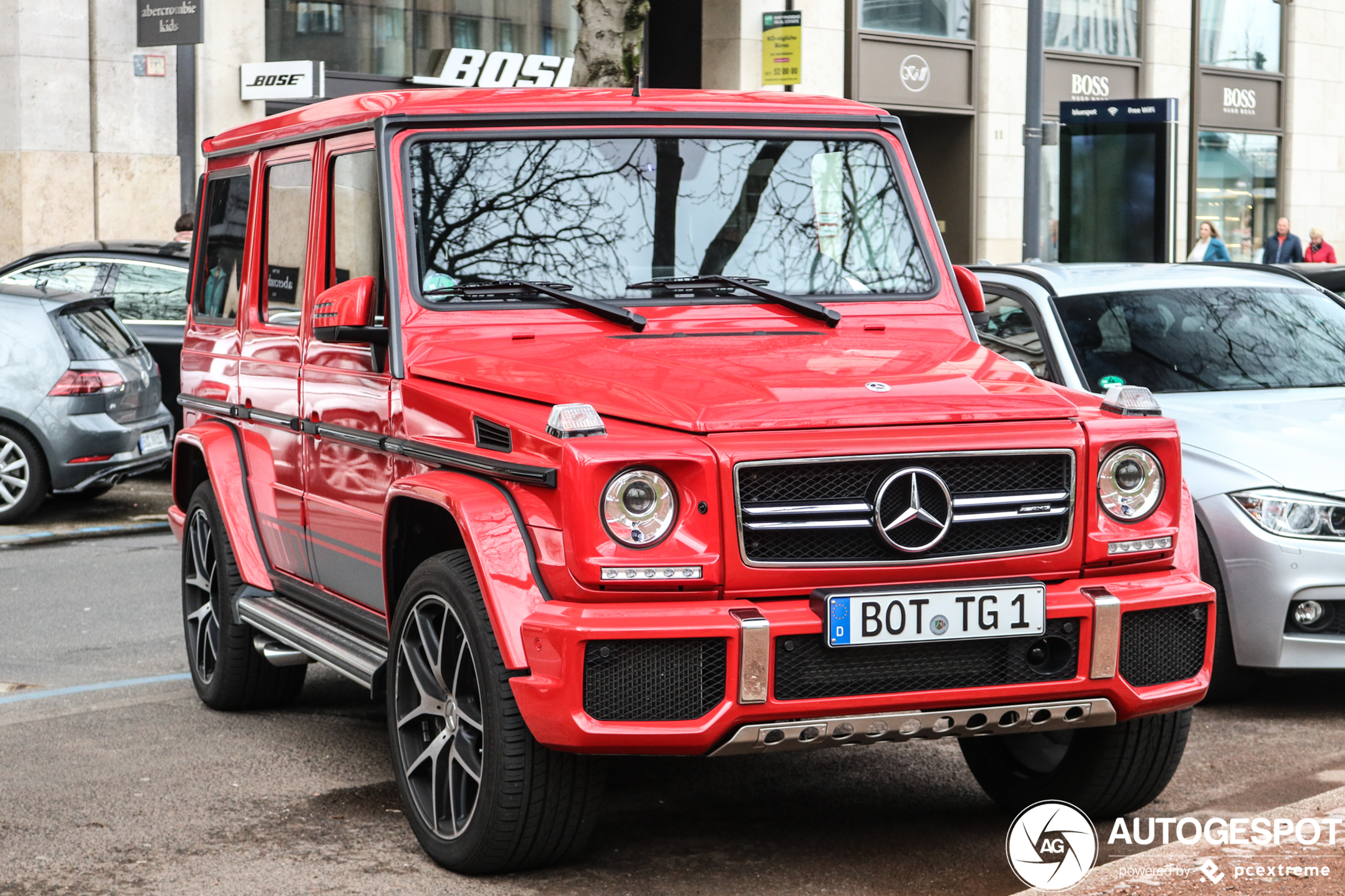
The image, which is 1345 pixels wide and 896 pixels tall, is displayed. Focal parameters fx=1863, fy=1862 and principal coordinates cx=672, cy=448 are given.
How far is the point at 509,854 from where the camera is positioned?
4.50m

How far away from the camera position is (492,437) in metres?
→ 4.54

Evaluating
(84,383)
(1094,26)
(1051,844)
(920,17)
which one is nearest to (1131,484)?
(1051,844)

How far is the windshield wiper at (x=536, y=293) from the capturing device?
206 inches

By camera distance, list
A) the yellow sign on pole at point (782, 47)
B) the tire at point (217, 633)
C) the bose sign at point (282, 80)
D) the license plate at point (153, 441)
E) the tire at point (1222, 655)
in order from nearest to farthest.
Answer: the tire at point (1222, 655) → the tire at point (217, 633) → the license plate at point (153, 441) → the bose sign at point (282, 80) → the yellow sign on pole at point (782, 47)

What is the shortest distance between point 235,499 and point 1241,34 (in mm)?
31837

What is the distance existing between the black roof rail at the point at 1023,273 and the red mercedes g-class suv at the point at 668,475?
217 cm

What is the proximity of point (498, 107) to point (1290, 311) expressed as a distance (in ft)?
13.3

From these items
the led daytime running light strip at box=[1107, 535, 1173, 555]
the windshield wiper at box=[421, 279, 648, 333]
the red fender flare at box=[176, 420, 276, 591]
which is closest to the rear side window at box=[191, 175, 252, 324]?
the red fender flare at box=[176, 420, 276, 591]

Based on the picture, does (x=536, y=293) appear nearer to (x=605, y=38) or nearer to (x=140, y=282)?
(x=140, y=282)

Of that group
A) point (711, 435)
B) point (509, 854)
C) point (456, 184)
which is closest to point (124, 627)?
point (456, 184)

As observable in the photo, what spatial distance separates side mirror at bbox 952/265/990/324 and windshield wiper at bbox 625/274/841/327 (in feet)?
1.72

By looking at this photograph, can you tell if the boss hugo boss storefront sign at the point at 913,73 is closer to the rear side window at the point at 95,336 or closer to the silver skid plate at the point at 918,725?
the rear side window at the point at 95,336

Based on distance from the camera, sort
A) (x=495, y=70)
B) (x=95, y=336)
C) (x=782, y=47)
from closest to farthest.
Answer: (x=95, y=336) → (x=495, y=70) → (x=782, y=47)

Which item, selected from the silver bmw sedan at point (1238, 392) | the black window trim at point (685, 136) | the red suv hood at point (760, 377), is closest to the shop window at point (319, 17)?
the silver bmw sedan at point (1238, 392)
